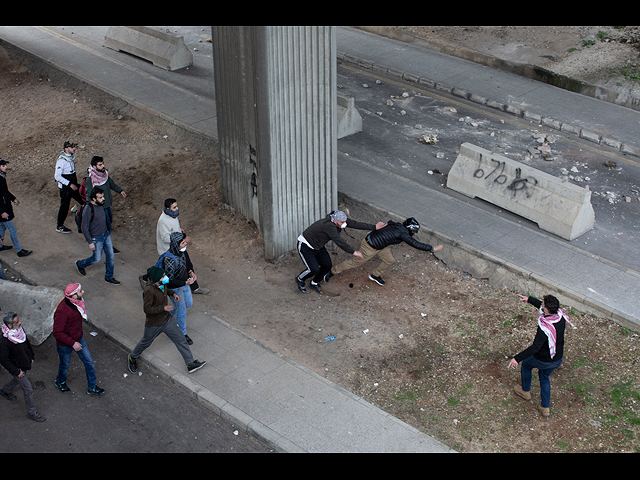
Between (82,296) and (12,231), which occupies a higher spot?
(82,296)

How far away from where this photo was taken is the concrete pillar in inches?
355

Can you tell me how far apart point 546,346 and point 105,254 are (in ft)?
20.3

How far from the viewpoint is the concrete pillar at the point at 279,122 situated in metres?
9.02

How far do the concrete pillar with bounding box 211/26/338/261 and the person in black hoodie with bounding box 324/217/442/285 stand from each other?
1096 millimetres

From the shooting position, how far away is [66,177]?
1035 centimetres

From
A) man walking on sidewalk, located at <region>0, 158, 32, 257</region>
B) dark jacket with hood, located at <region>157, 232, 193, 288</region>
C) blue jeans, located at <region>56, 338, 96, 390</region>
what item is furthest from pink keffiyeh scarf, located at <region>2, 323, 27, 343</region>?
man walking on sidewalk, located at <region>0, 158, 32, 257</region>

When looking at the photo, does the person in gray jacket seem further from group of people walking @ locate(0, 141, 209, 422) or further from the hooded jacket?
the hooded jacket

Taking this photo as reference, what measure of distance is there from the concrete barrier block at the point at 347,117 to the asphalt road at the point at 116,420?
23.7 feet

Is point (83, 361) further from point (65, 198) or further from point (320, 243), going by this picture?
point (65, 198)

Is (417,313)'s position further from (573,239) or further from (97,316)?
(97,316)

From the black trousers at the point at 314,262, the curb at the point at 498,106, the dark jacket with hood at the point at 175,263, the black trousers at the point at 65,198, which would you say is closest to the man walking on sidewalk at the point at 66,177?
the black trousers at the point at 65,198

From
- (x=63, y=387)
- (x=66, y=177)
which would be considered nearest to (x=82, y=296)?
(x=63, y=387)

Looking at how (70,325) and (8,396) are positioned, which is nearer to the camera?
(70,325)

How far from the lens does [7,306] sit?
862 cm
